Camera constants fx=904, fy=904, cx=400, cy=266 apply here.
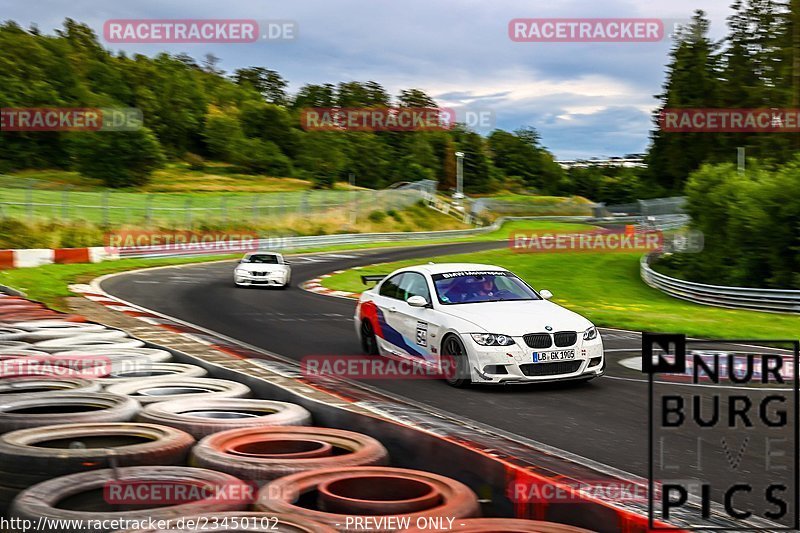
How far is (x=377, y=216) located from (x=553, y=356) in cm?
5887

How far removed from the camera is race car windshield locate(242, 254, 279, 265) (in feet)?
87.5

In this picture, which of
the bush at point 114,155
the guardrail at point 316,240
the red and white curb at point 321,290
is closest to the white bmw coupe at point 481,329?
the red and white curb at point 321,290

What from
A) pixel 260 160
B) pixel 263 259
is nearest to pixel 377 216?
pixel 260 160

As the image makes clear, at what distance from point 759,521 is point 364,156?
4166 inches

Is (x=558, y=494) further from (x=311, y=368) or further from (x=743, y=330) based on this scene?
(x=743, y=330)

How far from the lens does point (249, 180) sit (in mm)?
93250

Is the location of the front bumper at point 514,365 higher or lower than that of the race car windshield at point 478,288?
lower

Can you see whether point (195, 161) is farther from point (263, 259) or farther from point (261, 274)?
point (261, 274)

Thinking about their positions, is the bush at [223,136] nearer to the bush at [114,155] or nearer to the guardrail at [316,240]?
the bush at [114,155]

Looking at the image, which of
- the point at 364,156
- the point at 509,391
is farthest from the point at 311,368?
the point at 364,156

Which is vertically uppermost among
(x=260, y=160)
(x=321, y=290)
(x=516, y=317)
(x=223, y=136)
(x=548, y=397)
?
(x=223, y=136)

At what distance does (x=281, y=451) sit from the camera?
5.89 metres

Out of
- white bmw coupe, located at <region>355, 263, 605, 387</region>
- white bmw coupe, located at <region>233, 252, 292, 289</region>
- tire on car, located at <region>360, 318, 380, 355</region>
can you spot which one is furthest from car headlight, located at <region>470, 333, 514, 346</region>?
white bmw coupe, located at <region>233, 252, 292, 289</region>

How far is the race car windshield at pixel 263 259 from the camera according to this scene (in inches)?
1050
